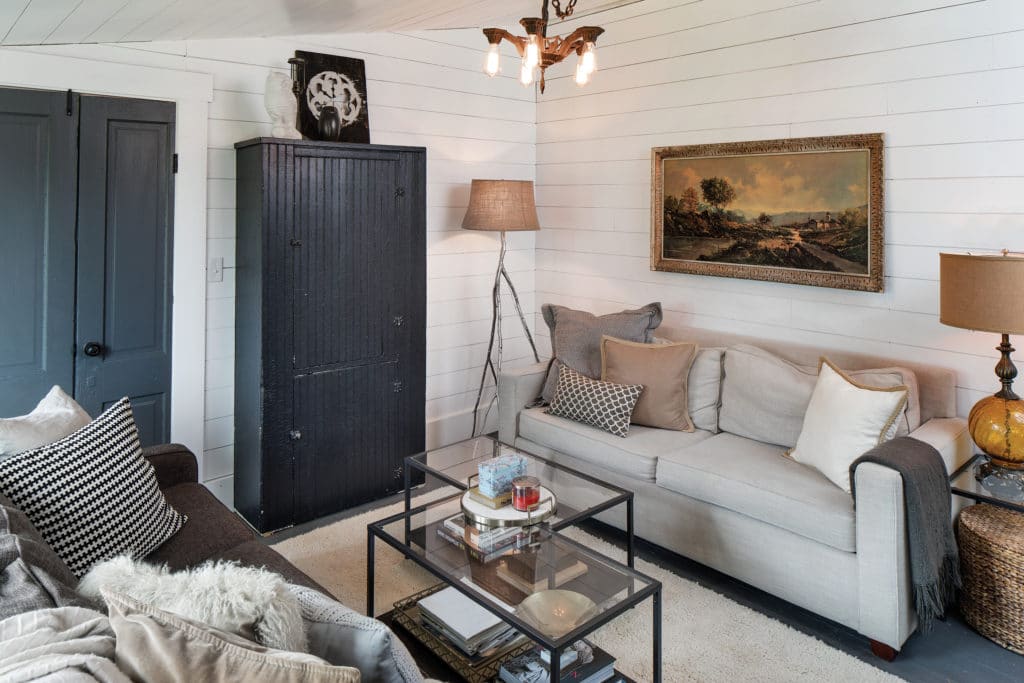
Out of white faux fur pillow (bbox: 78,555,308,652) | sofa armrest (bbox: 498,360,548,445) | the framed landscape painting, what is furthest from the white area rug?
the framed landscape painting

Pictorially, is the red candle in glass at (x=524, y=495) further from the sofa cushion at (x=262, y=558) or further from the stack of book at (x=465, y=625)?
the sofa cushion at (x=262, y=558)

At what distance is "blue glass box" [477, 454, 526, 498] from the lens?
2.48 m

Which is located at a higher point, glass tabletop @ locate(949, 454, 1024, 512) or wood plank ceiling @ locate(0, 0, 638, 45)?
wood plank ceiling @ locate(0, 0, 638, 45)

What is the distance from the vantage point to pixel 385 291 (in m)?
3.56

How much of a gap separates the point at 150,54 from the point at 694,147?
2.69 m

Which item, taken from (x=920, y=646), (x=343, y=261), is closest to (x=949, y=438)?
(x=920, y=646)

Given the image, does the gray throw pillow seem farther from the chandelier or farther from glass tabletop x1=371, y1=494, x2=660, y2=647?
the chandelier

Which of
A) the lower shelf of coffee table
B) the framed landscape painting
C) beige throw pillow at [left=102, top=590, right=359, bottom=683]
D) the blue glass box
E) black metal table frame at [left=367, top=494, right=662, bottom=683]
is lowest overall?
the lower shelf of coffee table

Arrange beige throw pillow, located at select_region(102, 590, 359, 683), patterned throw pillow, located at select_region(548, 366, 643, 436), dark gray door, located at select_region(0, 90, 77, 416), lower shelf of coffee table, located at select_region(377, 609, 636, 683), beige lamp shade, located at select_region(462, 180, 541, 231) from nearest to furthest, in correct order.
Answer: beige throw pillow, located at select_region(102, 590, 359, 683), lower shelf of coffee table, located at select_region(377, 609, 636, 683), dark gray door, located at select_region(0, 90, 77, 416), patterned throw pillow, located at select_region(548, 366, 643, 436), beige lamp shade, located at select_region(462, 180, 541, 231)

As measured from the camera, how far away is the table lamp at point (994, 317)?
2.33m

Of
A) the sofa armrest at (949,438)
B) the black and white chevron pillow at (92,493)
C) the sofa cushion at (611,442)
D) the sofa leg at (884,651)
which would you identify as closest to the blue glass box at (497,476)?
the sofa cushion at (611,442)

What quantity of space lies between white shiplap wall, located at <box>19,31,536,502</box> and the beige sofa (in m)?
0.97

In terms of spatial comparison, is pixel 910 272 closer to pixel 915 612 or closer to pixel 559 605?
pixel 915 612

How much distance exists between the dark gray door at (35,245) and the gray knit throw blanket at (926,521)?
10.5 feet
